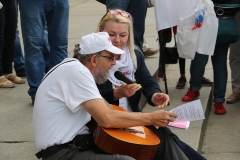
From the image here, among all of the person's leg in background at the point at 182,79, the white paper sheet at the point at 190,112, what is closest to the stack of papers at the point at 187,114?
the white paper sheet at the point at 190,112

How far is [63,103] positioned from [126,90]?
0.56 metres

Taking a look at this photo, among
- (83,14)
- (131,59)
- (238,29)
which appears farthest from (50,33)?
(83,14)

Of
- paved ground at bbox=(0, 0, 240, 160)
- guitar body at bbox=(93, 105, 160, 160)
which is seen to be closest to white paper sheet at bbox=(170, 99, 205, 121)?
guitar body at bbox=(93, 105, 160, 160)

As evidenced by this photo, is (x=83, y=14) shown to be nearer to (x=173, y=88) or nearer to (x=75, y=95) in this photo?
(x=173, y=88)

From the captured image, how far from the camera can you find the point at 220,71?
17.1 ft

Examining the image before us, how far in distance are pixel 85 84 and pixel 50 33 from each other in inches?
82.9

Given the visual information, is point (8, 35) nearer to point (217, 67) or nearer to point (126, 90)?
point (217, 67)

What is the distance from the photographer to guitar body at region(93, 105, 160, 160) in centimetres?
295

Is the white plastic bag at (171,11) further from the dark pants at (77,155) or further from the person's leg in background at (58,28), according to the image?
the dark pants at (77,155)

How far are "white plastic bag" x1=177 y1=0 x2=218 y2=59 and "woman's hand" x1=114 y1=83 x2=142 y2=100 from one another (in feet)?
5.28

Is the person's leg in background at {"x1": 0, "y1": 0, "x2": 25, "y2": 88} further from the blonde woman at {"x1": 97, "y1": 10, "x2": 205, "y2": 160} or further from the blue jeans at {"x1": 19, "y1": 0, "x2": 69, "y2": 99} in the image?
the blonde woman at {"x1": 97, "y1": 10, "x2": 205, "y2": 160}

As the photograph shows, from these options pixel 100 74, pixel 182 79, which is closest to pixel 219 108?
pixel 182 79

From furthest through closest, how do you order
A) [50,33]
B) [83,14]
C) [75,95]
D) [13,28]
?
[83,14] < [13,28] < [50,33] < [75,95]

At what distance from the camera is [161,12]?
5.16 meters
